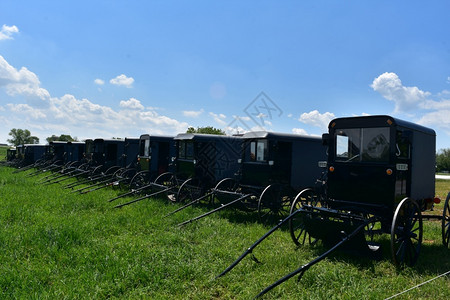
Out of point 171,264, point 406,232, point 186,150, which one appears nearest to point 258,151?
point 186,150

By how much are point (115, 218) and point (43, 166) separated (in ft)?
64.6

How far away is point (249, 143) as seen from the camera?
→ 9930 millimetres

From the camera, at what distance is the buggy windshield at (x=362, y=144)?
5998 mm

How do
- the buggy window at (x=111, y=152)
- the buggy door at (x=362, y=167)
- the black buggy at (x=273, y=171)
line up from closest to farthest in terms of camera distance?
1. the buggy door at (x=362, y=167)
2. the black buggy at (x=273, y=171)
3. the buggy window at (x=111, y=152)

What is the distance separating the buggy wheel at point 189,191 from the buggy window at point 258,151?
8.02 feet

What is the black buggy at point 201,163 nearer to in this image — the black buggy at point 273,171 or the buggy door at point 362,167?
the black buggy at point 273,171

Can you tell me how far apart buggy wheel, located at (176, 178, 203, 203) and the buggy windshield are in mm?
5726

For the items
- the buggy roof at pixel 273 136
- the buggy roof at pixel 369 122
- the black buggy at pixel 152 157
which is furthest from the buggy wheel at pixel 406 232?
the black buggy at pixel 152 157

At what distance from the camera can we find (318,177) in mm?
10266

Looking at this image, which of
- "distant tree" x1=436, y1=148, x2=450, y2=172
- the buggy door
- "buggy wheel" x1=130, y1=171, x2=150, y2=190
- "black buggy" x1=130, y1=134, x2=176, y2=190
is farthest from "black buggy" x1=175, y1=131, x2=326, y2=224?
"distant tree" x1=436, y1=148, x2=450, y2=172

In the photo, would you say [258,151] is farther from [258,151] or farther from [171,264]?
[171,264]

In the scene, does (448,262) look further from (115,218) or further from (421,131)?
(115,218)

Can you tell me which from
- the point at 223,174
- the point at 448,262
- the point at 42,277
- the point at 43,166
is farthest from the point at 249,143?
the point at 43,166

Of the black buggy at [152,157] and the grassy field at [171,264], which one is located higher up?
the black buggy at [152,157]
